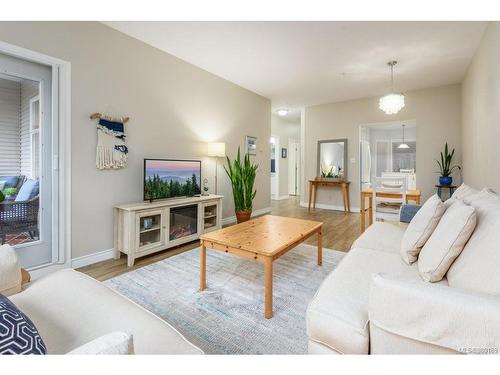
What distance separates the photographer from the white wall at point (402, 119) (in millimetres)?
4703

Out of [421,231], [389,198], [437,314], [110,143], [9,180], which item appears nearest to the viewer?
[437,314]

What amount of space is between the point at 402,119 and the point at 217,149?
383 centimetres

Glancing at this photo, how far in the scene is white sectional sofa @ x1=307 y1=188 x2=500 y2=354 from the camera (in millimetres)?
802

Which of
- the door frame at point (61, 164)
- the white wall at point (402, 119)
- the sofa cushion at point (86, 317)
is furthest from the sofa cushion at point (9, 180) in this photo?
the white wall at point (402, 119)

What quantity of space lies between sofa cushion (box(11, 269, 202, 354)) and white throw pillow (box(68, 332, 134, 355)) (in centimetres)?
28

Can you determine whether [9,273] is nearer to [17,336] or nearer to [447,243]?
[17,336]

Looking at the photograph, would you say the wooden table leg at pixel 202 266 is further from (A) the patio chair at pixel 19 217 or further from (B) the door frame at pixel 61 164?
(A) the patio chair at pixel 19 217

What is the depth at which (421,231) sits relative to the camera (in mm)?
1499

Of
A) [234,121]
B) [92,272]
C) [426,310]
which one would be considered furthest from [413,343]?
[234,121]

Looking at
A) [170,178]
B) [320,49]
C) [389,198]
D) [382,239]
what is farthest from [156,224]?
[389,198]

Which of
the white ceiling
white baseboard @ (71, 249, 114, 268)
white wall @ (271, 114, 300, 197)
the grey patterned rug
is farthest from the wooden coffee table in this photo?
white wall @ (271, 114, 300, 197)

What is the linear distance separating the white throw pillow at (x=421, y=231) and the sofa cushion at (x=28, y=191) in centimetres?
307

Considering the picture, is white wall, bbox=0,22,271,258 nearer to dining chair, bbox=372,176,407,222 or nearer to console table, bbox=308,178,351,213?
dining chair, bbox=372,176,407,222

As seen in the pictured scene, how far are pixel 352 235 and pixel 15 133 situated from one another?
13.4ft
